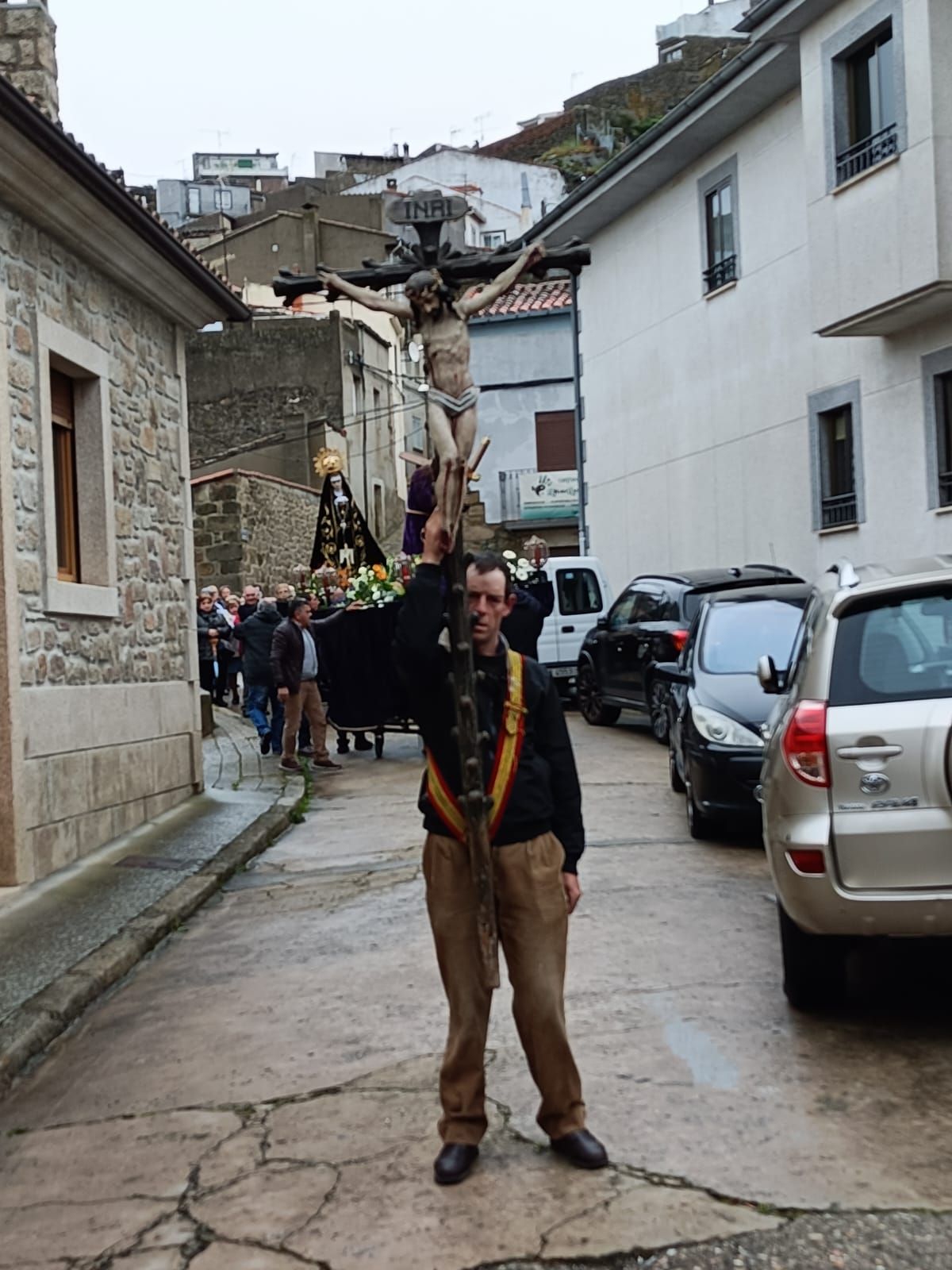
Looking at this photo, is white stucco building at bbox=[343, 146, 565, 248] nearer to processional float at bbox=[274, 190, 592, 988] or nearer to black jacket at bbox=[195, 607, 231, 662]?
black jacket at bbox=[195, 607, 231, 662]

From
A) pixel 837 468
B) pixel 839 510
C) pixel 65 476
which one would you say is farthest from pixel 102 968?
pixel 837 468

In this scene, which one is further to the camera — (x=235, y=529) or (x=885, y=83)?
(x=235, y=529)

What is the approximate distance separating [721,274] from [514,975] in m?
18.8

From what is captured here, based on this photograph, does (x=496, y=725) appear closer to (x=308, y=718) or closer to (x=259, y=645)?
(x=308, y=718)

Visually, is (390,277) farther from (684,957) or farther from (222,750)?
(222,750)

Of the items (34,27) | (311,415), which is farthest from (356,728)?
(311,415)

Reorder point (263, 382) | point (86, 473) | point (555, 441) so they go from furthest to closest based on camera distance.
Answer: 1. point (263, 382)
2. point (555, 441)
3. point (86, 473)

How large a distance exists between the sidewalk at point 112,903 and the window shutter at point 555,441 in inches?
1026

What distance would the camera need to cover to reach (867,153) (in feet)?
56.0

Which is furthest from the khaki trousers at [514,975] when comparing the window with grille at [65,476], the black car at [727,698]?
the window with grille at [65,476]

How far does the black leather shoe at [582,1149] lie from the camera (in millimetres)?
4504

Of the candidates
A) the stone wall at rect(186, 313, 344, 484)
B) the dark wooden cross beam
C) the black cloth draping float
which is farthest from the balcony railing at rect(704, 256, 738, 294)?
the stone wall at rect(186, 313, 344, 484)

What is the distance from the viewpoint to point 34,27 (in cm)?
1216

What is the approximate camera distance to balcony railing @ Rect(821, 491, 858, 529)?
1881 centimetres
